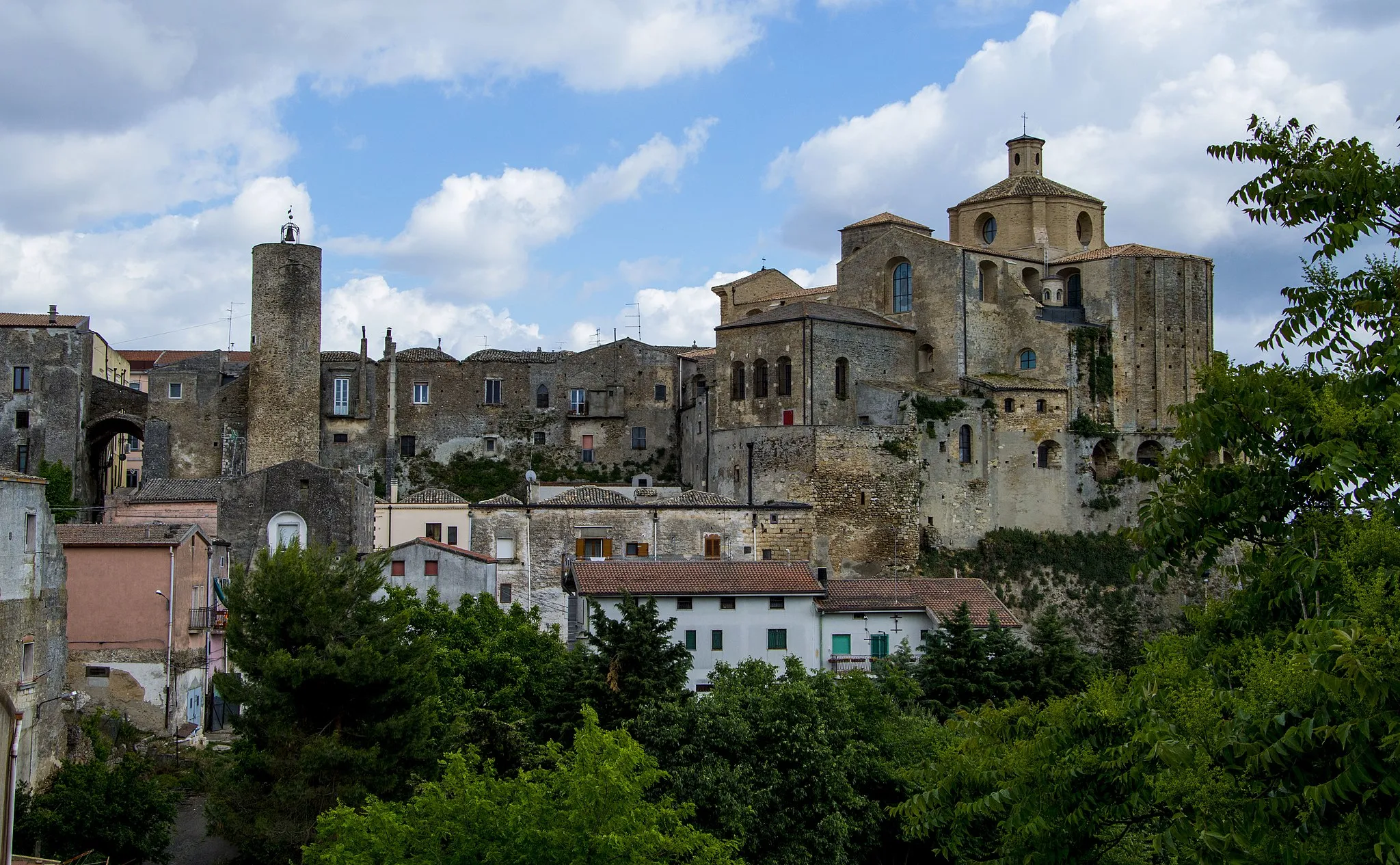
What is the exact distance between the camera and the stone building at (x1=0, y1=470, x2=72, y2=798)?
2492cm

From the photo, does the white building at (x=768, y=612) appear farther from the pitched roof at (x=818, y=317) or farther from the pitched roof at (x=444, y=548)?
the pitched roof at (x=818, y=317)

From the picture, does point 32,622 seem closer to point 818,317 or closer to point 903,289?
point 818,317

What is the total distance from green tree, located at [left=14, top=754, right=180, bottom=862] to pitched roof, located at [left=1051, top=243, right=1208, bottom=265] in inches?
1853

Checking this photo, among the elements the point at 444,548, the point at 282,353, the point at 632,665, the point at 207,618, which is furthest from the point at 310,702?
the point at 282,353

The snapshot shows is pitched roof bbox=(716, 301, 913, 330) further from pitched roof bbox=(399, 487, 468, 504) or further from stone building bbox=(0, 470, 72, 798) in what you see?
stone building bbox=(0, 470, 72, 798)

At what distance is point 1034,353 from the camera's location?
61.7 meters

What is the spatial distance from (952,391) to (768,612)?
65.8 feet

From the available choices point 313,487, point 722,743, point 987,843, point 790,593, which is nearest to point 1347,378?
point 987,843

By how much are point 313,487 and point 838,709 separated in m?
19.7

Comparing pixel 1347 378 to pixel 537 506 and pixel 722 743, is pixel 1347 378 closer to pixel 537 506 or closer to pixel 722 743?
pixel 722 743

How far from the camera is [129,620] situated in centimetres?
3541

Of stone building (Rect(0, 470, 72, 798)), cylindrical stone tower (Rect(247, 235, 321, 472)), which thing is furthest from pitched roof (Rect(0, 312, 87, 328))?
stone building (Rect(0, 470, 72, 798))

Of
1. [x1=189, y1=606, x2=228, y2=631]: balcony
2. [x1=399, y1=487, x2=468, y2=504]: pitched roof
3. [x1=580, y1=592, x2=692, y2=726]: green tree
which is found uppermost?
[x1=399, y1=487, x2=468, y2=504]: pitched roof

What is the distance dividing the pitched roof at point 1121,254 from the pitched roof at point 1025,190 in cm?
423
